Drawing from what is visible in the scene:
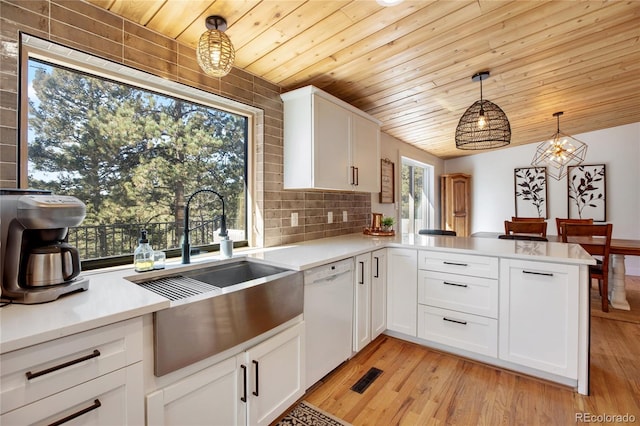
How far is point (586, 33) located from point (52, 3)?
3.27 metres

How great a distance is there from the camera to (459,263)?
2.19 m

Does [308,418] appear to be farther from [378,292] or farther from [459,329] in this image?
[459,329]

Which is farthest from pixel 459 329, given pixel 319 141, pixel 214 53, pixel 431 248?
pixel 214 53

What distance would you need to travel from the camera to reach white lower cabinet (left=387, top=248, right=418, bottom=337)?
7.91 ft

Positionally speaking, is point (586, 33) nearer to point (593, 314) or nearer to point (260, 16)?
point (260, 16)

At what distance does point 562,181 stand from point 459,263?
4.51 meters

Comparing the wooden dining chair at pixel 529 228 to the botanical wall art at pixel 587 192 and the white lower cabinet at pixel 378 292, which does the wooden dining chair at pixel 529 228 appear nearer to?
the white lower cabinet at pixel 378 292

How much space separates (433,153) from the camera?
552 centimetres

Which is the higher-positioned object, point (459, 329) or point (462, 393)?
point (459, 329)

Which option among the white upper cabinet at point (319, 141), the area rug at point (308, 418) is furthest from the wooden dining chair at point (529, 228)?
the area rug at point (308, 418)

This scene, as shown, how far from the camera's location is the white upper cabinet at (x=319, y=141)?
227 centimetres

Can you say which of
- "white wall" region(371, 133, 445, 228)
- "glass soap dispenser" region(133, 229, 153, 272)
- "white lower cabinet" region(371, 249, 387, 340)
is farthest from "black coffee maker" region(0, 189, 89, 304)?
"white wall" region(371, 133, 445, 228)

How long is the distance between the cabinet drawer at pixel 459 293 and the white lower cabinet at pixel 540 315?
0.07 metres

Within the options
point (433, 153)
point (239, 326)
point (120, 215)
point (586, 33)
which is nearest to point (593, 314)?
point (586, 33)
